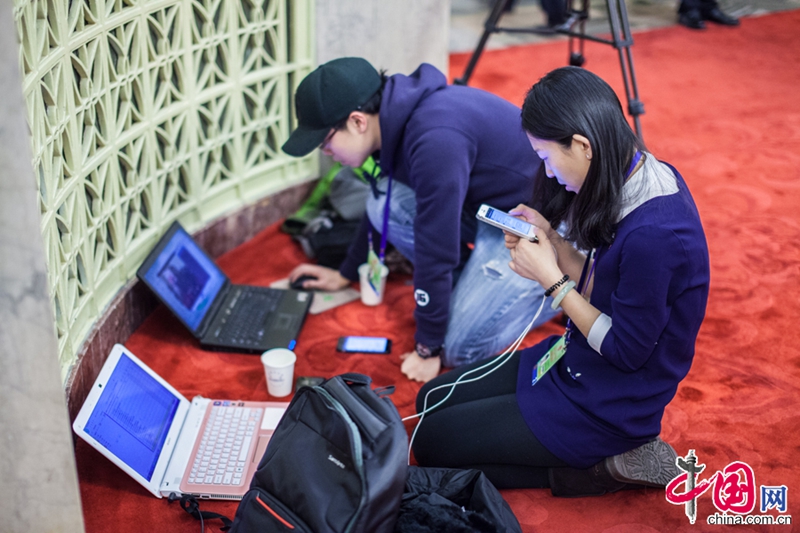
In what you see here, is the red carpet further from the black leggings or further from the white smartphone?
the white smartphone

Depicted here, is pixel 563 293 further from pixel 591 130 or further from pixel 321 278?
pixel 321 278

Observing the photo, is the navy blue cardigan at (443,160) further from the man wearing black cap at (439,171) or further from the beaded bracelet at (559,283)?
the beaded bracelet at (559,283)

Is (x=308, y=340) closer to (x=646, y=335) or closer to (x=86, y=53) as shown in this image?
(x=86, y=53)

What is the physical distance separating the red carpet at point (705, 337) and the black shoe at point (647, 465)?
0.09 m

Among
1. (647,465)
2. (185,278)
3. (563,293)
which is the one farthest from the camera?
(185,278)

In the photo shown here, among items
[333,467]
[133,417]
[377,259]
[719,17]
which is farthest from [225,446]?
[719,17]

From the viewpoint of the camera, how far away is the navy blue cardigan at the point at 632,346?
62.6 inches

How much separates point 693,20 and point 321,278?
4524 mm

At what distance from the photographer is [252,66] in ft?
10.2

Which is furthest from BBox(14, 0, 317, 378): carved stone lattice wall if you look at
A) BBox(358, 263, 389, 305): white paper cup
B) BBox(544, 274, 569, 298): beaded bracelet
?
BBox(544, 274, 569, 298): beaded bracelet

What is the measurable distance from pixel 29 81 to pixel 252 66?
1397 millimetres

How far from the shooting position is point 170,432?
2.10 meters

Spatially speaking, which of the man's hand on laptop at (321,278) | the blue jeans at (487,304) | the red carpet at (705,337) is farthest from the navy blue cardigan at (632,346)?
the man's hand on laptop at (321,278)

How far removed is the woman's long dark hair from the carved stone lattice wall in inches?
47.9
